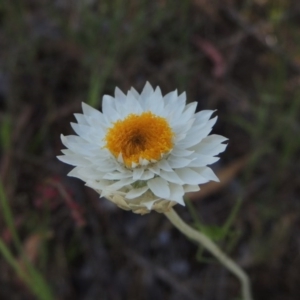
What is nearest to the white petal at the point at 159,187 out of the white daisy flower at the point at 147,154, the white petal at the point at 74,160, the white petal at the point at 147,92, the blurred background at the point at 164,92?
the white daisy flower at the point at 147,154

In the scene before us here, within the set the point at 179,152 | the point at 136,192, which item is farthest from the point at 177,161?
the point at 136,192

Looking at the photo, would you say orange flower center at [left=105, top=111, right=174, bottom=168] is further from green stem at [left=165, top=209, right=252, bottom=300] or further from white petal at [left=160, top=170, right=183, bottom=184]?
green stem at [left=165, top=209, right=252, bottom=300]

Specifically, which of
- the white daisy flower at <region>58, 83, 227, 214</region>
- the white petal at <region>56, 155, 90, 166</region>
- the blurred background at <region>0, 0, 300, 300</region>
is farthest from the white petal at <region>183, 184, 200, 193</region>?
the blurred background at <region>0, 0, 300, 300</region>

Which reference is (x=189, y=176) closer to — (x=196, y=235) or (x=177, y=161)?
(x=177, y=161)

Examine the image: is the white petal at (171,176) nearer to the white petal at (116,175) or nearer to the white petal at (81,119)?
the white petal at (116,175)

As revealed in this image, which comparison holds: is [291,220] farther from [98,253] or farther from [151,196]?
[151,196]

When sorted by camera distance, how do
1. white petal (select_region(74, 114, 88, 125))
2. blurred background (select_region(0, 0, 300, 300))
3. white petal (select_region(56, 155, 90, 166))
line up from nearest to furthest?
white petal (select_region(56, 155, 90, 166)) → white petal (select_region(74, 114, 88, 125)) → blurred background (select_region(0, 0, 300, 300))

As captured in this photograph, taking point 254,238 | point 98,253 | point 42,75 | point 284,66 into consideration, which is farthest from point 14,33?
point 254,238
